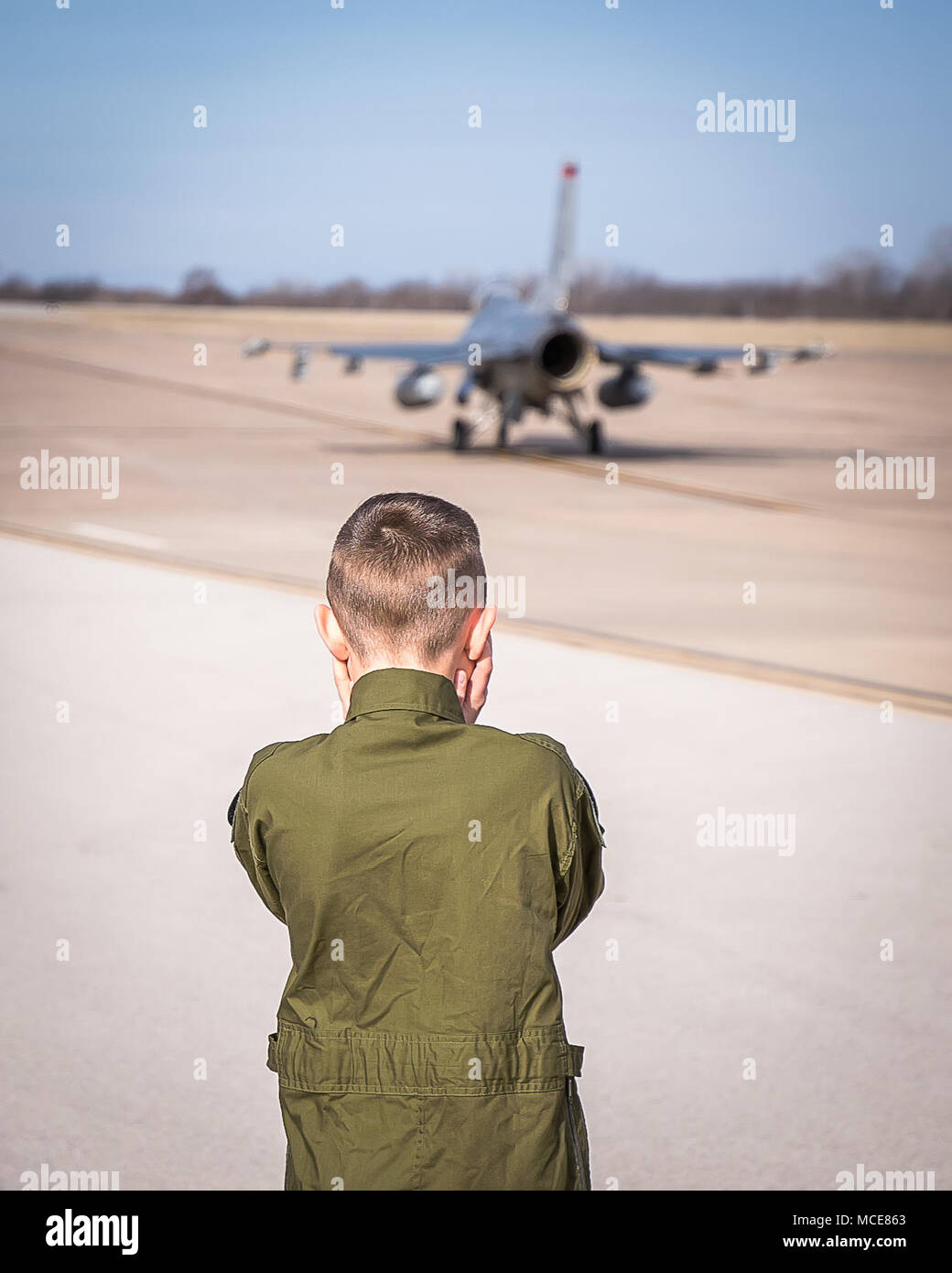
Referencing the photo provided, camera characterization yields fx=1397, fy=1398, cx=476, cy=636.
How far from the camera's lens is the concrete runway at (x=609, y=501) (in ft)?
36.1

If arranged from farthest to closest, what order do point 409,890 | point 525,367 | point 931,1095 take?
point 525,367 < point 931,1095 < point 409,890

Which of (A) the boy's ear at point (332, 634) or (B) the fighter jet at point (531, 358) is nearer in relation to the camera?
(A) the boy's ear at point (332, 634)

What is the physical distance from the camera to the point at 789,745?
7148mm

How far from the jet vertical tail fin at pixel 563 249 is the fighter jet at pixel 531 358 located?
0.02 meters

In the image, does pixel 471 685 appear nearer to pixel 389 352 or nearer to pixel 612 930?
pixel 612 930

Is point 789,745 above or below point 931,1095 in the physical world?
above

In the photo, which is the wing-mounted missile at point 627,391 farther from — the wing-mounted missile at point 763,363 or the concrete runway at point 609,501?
the wing-mounted missile at point 763,363

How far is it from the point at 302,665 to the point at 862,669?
12.1 ft

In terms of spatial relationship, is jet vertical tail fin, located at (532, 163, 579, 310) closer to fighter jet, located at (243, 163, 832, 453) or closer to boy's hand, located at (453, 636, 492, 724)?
fighter jet, located at (243, 163, 832, 453)

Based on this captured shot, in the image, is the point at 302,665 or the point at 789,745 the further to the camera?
the point at 302,665

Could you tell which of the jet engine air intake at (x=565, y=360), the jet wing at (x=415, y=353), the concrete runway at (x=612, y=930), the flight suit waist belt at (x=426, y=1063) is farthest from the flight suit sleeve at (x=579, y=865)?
the jet wing at (x=415, y=353)
